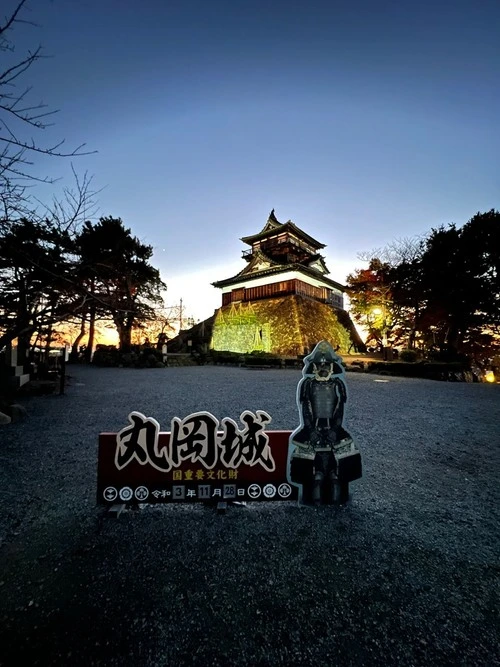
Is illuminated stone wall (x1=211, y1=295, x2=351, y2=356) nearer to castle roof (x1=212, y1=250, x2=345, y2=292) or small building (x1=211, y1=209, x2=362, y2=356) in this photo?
small building (x1=211, y1=209, x2=362, y2=356)

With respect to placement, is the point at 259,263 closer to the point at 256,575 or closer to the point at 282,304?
the point at 282,304

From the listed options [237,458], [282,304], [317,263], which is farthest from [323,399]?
[317,263]

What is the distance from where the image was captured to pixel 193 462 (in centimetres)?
247

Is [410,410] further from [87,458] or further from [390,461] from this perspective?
[87,458]

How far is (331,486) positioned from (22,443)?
4568mm

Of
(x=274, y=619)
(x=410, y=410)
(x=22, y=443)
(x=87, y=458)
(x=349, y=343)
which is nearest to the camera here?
(x=274, y=619)

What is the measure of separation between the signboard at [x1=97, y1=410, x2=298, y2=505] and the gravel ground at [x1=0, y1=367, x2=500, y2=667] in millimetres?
198

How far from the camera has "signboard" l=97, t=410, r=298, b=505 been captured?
241cm

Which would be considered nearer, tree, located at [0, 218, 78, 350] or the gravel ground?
the gravel ground

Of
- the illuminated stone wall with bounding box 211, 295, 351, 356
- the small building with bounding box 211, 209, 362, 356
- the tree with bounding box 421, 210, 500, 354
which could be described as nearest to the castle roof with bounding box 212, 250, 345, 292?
the small building with bounding box 211, 209, 362, 356

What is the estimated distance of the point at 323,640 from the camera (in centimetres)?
136

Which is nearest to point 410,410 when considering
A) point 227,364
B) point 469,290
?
point 227,364

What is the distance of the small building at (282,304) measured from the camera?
23.9 metres

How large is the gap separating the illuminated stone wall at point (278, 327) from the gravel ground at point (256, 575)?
782 inches
